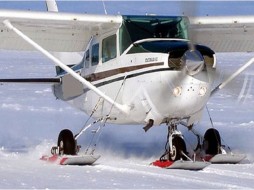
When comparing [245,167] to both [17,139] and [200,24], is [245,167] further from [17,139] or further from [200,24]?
[17,139]

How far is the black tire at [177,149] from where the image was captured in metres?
11.9

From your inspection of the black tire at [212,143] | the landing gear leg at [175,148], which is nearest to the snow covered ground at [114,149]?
the landing gear leg at [175,148]

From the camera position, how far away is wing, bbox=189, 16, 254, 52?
45.3ft

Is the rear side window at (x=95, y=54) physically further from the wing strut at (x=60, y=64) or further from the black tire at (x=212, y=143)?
the black tire at (x=212, y=143)

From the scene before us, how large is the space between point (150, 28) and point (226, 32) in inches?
104

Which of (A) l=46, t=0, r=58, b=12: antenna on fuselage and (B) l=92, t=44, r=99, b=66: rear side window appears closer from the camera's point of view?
(B) l=92, t=44, r=99, b=66: rear side window

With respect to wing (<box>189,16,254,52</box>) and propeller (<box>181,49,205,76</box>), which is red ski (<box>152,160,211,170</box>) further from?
wing (<box>189,16,254,52</box>)

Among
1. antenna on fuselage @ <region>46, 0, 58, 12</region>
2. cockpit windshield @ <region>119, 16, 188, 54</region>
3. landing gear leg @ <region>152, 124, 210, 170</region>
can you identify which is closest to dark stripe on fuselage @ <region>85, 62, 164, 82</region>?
cockpit windshield @ <region>119, 16, 188, 54</region>

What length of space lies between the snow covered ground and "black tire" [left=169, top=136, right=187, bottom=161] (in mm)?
363

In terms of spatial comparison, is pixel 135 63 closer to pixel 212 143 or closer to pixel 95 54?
pixel 95 54

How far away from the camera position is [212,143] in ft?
43.5

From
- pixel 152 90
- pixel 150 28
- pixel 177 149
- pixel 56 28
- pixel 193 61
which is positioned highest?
pixel 56 28

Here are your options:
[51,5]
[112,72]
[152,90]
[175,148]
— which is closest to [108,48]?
[112,72]

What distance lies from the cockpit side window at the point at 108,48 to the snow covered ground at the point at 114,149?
150 cm
